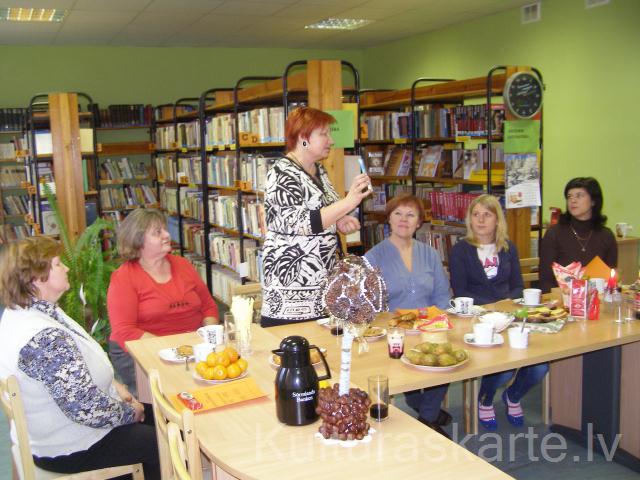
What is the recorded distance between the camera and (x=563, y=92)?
6641mm

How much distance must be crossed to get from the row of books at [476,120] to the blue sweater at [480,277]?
59.1 inches

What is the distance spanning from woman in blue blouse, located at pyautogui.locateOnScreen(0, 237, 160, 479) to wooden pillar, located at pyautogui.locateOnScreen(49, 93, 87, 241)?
4.16 metres

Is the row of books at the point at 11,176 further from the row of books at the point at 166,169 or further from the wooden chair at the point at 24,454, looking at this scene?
the wooden chair at the point at 24,454

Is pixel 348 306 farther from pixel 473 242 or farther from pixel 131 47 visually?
pixel 131 47

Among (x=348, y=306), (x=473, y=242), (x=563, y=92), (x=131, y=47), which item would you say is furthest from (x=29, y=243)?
(x=131, y=47)

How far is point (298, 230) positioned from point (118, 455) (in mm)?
1236

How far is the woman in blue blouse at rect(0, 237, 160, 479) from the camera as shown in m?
2.08

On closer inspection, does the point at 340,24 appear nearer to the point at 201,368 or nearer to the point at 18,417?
the point at 201,368

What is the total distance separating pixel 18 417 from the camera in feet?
6.47

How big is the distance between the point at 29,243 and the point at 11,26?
6193 millimetres

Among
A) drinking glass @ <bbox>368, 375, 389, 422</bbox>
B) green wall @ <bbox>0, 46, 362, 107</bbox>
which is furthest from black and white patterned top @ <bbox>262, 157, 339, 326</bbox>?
green wall @ <bbox>0, 46, 362, 107</bbox>

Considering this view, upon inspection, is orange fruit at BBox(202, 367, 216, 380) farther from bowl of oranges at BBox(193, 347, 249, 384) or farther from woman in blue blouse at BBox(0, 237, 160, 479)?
woman in blue blouse at BBox(0, 237, 160, 479)

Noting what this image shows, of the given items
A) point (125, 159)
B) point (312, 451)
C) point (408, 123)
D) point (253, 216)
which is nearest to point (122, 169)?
point (125, 159)

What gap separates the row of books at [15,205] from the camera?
864cm
